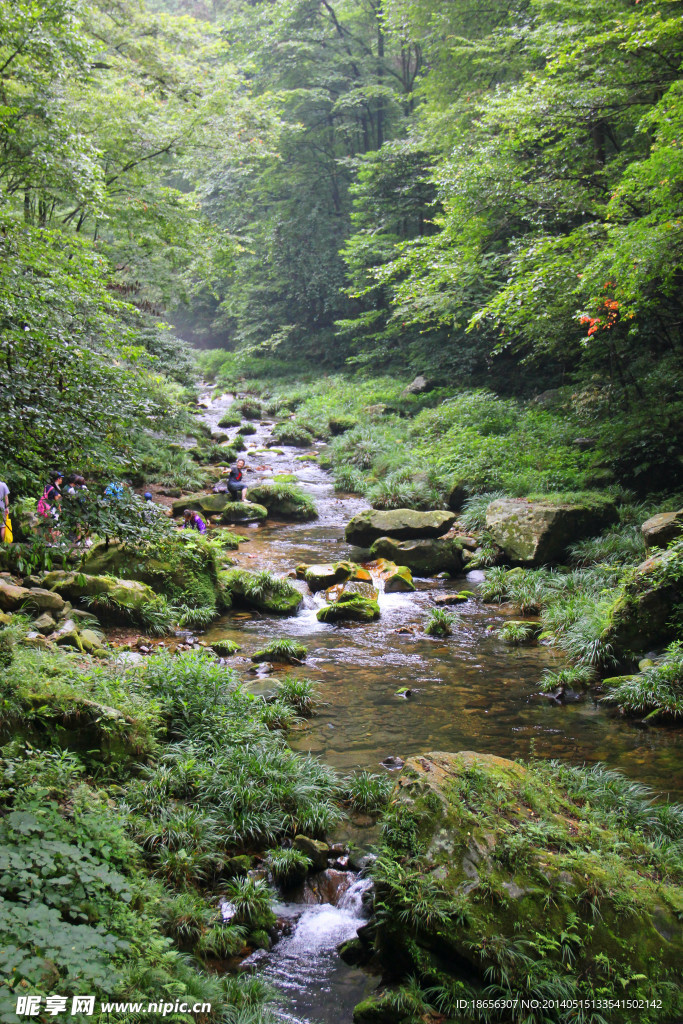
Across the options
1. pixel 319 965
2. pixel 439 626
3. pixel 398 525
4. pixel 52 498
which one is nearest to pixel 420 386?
pixel 398 525

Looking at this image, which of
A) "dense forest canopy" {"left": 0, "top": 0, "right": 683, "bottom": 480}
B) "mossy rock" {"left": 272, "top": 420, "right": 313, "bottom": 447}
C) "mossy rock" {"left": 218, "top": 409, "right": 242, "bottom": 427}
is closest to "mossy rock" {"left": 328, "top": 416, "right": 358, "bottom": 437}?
"mossy rock" {"left": 272, "top": 420, "right": 313, "bottom": 447}

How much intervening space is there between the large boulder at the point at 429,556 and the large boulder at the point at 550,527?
0.83m

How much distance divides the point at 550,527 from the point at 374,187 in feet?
62.6

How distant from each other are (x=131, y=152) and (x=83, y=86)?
5.82ft

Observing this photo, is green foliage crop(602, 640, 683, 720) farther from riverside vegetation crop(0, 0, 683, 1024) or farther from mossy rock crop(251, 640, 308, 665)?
mossy rock crop(251, 640, 308, 665)

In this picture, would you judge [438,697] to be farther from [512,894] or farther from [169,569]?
[169,569]

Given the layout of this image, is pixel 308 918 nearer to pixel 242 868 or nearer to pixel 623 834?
pixel 242 868

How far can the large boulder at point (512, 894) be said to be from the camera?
10.6 ft

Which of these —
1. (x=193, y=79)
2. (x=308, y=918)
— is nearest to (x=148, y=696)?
(x=308, y=918)

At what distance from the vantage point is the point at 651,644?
713 cm

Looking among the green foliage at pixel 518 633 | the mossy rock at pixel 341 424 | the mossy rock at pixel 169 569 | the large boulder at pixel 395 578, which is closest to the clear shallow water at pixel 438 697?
the green foliage at pixel 518 633

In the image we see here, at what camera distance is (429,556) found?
447 inches

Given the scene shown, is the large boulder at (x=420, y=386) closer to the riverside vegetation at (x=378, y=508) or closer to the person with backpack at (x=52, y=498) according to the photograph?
the riverside vegetation at (x=378, y=508)

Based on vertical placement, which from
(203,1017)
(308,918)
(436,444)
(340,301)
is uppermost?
(340,301)
